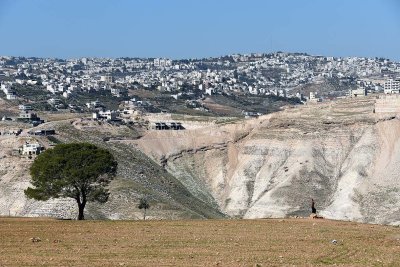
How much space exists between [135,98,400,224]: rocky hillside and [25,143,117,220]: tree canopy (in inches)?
1478

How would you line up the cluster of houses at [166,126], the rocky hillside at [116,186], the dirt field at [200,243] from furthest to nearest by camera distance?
the cluster of houses at [166,126] < the rocky hillside at [116,186] < the dirt field at [200,243]

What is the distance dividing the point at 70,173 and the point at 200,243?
2346 cm

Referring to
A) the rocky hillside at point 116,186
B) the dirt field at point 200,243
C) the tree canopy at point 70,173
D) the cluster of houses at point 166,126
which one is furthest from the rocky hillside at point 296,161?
the dirt field at point 200,243

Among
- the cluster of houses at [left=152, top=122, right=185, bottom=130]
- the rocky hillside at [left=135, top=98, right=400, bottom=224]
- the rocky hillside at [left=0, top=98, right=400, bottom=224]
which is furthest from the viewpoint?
the cluster of houses at [left=152, top=122, right=185, bottom=130]

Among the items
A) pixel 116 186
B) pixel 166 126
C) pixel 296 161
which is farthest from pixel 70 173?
pixel 166 126

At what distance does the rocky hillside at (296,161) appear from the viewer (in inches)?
3937

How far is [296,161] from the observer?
4341 inches

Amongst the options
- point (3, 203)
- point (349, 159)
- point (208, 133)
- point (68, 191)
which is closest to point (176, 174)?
point (208, 133)

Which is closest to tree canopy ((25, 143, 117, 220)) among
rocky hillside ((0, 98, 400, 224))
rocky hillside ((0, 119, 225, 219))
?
rocky hillside ((0, 119, 225, 219))

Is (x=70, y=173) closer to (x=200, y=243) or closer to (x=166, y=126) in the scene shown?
(x=200, y=243)

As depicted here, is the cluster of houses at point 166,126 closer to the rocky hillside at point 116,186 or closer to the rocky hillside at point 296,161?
the rocky hillside at point 296,161

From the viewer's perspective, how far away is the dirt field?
1235 inches

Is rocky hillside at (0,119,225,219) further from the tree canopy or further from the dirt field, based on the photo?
the dirt field

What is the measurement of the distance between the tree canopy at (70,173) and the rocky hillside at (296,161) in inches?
1478
